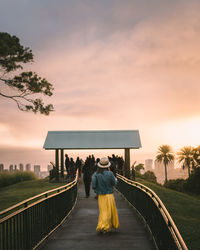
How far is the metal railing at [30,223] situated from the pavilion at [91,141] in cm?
2807

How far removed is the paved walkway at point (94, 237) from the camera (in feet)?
27.7

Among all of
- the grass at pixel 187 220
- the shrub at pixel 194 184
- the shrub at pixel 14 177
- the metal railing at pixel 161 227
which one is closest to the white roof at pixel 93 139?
the shrub at pixel 14 177

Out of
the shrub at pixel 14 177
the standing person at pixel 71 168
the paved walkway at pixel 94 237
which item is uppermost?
the standing person at pixel 71 168

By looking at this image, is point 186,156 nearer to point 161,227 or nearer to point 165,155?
point 165,155

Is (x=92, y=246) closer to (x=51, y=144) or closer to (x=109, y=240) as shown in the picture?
(x=109, y=240)

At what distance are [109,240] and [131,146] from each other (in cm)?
3073

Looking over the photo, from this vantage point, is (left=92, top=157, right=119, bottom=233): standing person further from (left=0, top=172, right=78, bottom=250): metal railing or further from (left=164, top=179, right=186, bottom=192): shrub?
(left=164, top=179, right=186, bottom=192): shrub

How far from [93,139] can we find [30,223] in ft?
114

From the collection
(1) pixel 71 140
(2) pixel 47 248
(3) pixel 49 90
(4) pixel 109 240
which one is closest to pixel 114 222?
(4) pixel 109 240

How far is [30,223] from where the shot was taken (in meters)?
7.81

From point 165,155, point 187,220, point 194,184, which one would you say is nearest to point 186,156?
point 165,155

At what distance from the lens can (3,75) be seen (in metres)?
26.3

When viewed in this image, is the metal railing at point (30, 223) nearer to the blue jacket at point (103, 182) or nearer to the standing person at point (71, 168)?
the blue jacket at point (103, 182)

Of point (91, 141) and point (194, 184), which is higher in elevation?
point (91, 141)
